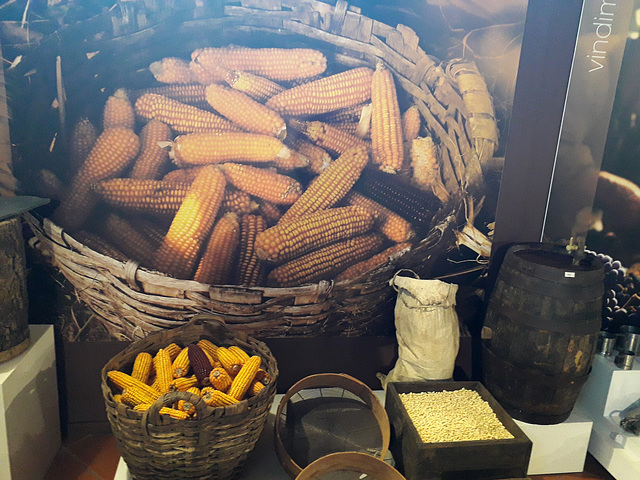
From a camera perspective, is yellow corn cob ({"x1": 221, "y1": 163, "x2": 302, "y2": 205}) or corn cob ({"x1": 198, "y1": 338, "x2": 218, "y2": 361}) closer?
corn cob ({"x1": 198, "y1": 338, "x2": 218, "y2": 361})

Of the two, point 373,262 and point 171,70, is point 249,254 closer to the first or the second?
point 373,262

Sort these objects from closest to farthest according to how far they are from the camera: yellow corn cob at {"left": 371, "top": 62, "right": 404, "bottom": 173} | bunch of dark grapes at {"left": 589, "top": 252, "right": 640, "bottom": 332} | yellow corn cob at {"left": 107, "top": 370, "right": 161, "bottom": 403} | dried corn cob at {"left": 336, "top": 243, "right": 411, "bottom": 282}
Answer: yellow corn cob at {"left": 107, "top": 370, "right": 161, "bottom": 403}
yellow corn cob at {"left": 371, "top": 62, "right": 404, "bottom": 173}
dried corn cob at {"left": 336, "top": 243, "right": 411, "bottom": 282}
bunch of dark grapes at {"left": 589, "top": 252, "right": 640, "bottom": 332}

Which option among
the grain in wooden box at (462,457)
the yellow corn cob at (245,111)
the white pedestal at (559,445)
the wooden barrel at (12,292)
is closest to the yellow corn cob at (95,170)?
the wooden barrel at (12,292)

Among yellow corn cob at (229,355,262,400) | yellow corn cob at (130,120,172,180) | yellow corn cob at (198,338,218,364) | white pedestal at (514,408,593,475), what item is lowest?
white pedestal at (514,408,593,475)

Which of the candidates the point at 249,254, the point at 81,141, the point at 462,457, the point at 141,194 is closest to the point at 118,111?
the point at 81,141

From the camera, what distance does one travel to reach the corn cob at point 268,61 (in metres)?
2.04

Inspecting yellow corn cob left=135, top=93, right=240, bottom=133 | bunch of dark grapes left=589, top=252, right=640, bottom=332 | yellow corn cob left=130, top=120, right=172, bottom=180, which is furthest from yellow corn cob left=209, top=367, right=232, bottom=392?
bunch of dark grapes left=589, top=252, right=640, bottom=332

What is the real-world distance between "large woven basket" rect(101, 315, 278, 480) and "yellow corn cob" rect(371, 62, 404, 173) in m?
1.14

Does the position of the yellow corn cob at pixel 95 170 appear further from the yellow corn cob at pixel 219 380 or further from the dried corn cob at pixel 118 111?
the yellow corn cob at pixel 219 380

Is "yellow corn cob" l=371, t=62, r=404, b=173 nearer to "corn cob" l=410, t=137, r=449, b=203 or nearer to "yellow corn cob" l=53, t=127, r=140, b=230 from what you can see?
"corn cob" l=410, t=137, r=449, b=203

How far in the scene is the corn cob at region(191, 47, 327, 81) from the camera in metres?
2.04

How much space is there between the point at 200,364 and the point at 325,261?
77cm

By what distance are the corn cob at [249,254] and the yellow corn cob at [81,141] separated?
0.76 m

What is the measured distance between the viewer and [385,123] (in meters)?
2.18
